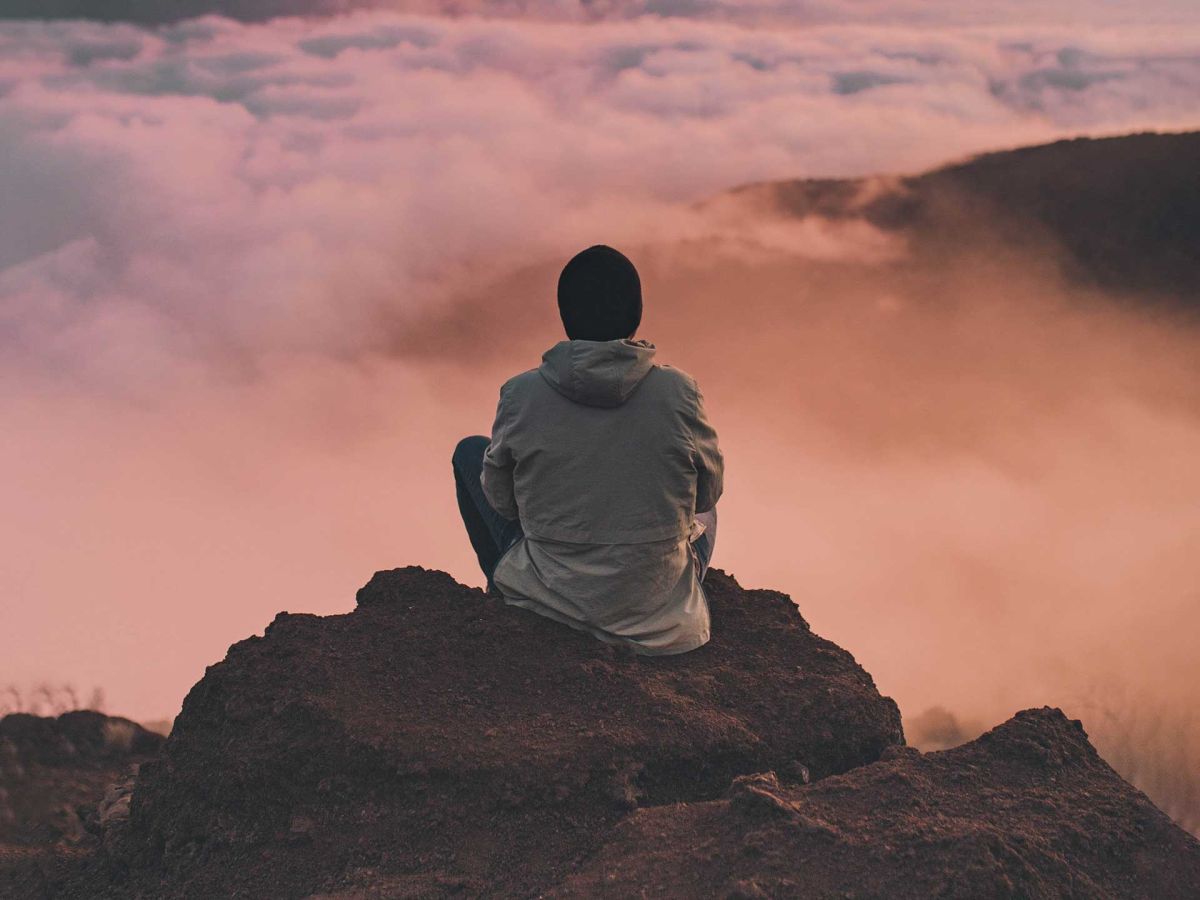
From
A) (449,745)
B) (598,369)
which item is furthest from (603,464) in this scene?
(449,745)

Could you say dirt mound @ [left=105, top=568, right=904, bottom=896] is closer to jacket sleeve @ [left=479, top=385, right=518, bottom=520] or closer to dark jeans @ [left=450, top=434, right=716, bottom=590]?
dark jeans @ [left=450, top=434, right=716, bottom=590]

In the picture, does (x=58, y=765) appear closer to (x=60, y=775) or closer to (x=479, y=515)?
(x=60, y=775)

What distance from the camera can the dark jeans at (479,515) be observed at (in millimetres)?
6215

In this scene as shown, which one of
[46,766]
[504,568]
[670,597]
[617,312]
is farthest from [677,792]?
[46,766]

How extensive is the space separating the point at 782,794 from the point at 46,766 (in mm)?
5042

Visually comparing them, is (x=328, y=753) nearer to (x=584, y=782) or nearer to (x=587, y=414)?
(x=584, y=782)

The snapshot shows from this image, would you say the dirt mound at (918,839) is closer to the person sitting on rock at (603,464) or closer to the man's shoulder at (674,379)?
the person sitting on rock at (603,464)

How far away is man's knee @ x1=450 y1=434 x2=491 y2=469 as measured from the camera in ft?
20.5

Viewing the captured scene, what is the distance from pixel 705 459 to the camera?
5750 mm

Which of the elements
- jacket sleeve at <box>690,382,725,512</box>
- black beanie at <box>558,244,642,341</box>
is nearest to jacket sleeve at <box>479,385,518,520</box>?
black beanie at <box>558,244,642,341</box>

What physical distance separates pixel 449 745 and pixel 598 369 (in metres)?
1.80

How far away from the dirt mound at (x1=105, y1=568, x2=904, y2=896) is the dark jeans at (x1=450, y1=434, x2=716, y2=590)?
0.26 metres

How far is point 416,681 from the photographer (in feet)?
18.5

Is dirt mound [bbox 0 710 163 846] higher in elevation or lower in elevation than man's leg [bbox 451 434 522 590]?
lower
